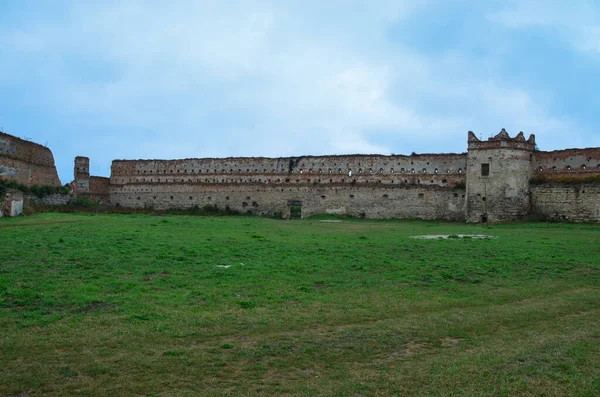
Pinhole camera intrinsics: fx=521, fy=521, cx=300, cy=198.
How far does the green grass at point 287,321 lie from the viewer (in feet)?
20.2

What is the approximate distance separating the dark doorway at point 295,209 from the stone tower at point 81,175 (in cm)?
2030

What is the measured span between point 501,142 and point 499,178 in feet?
7.65

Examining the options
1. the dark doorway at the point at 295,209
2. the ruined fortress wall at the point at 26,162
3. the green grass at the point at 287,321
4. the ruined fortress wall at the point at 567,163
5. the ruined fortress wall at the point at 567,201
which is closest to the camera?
the green grass at the point at 287,321

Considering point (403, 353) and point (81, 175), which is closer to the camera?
point (403, 353)

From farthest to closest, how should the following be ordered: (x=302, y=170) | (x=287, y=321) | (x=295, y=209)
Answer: (x=302, y=170) < (x=295, y=209) < (x=287, y=321)

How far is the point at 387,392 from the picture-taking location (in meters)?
5.86

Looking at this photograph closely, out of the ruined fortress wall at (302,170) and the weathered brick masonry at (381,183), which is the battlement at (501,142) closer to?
the weathered brick masonry at (381,183)

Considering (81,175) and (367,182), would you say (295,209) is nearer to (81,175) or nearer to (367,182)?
(367,182)

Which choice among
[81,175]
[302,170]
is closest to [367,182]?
[302,170]

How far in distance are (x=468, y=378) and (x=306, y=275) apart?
6.21m

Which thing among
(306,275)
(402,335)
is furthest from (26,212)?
(402,335)

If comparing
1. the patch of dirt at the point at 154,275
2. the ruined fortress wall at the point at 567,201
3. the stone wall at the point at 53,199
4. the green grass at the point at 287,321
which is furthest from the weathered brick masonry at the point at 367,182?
the patch of dirt at the point at 154,275

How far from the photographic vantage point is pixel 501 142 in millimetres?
33594

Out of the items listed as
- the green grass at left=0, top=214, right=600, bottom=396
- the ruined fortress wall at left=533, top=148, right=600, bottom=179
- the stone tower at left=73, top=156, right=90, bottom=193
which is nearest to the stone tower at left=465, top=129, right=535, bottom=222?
the ruined fortress wall at left=533, top=148, right=600, bottom=179
